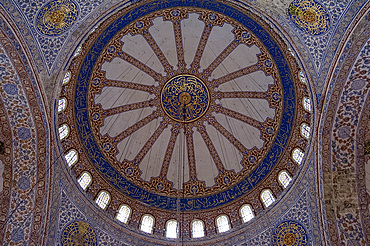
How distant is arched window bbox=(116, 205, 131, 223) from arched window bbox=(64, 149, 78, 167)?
205cm

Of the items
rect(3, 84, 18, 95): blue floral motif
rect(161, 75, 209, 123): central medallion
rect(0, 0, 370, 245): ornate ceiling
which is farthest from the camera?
rect(161, 75, 209, 123): central medallion

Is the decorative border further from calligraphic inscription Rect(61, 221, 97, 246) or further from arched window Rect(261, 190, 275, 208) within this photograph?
calligraphic inscription Rect(61, 221, 97, 246)

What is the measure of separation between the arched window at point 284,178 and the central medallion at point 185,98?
12.1 ft

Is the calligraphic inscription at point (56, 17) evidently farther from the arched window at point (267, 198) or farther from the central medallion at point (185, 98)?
the arched window at point (267, 198)

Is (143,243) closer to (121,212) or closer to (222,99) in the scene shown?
(121,212)

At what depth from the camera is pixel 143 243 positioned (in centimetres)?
1109

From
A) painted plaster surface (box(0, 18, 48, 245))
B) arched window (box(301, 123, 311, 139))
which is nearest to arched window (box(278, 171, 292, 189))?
arched window (box(301, 123, 311, 139))

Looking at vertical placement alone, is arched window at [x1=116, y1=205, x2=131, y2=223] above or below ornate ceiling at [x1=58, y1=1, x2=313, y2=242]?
below

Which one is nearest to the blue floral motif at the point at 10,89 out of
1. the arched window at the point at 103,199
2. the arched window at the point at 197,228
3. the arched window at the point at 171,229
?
the arched window at the point at 103,199

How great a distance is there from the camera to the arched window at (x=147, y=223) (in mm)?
11625

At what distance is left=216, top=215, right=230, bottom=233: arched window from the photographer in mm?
11555

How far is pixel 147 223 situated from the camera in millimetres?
11836

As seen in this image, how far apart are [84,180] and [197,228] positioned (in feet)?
12.4

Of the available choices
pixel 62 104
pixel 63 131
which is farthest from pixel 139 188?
pixel 62 104
